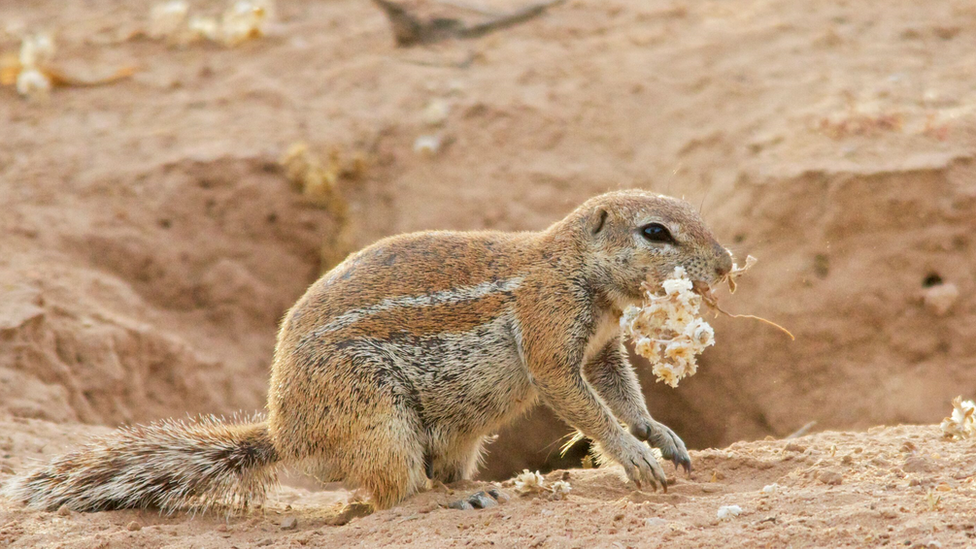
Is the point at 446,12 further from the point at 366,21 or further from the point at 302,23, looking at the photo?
the point at 302,23

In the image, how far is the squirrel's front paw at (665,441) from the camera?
4910 mm

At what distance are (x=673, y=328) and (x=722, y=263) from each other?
1.44 feet

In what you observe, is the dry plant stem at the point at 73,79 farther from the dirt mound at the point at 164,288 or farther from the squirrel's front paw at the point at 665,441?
the squirrel's front paw at the point at 665,441

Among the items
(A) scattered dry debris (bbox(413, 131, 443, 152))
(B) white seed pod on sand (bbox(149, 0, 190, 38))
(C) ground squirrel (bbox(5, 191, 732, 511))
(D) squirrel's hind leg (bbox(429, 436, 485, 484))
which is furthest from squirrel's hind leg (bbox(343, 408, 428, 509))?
(B) white seed pod on sand (bbox(149, 0, 190, 38))

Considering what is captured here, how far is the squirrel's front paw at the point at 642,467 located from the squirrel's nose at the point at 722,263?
3.17ft

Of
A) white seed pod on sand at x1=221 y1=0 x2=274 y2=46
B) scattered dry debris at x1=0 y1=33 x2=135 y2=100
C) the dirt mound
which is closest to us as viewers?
the dirt mound

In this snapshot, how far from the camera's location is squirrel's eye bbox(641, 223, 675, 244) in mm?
4855

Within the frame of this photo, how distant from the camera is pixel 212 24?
9.55 meters

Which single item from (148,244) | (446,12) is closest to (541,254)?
(148,244)

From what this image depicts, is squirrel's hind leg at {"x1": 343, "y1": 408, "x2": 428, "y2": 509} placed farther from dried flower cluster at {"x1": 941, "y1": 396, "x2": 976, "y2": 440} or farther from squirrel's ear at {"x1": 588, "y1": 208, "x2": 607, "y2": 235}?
dried flower cluster at {"x1": 941, "y1": 396, "x2": 976, "y2": 440}

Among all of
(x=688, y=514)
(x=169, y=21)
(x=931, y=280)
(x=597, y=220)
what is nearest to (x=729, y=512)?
(x=688, y=514)

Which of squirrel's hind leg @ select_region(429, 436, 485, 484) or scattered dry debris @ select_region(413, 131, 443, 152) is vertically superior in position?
scattered dry debris @ select_region(413, 131, 443, 152)

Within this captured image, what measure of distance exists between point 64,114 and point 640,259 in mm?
6143

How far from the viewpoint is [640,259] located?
4879 millimetres
